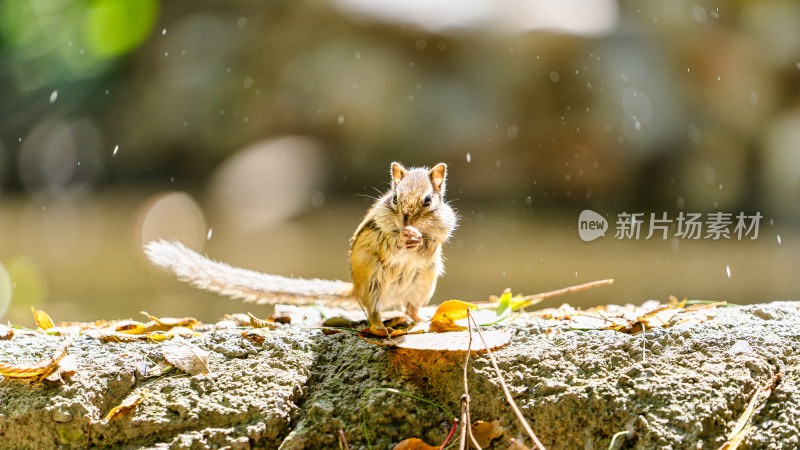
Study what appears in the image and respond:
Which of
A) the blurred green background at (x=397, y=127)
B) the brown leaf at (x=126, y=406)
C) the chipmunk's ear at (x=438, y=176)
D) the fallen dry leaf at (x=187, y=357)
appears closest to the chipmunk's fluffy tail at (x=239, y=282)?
the chipmunk's ear at (x=438, y=176)

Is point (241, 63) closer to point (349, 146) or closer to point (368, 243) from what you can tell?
point (349, 146)

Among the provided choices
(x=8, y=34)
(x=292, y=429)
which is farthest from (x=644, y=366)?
(x=8, y=34)

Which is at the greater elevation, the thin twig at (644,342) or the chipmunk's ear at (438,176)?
the chipmunk's ear at (438,176)

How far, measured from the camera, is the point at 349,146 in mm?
9992

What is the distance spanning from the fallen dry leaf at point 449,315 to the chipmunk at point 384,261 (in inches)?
13.8

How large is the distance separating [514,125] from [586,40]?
56.8 inches

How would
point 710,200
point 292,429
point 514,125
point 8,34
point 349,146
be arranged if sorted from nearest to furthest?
point 292,429, point 710,200, point 514,125, point 349,146, point 8,34

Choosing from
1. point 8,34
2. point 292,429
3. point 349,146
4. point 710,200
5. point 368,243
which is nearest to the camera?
point 292,429

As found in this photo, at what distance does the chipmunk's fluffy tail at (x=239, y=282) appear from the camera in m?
3.05

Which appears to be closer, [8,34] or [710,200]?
[710,200]

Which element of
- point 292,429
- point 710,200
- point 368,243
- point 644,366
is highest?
point 710,200

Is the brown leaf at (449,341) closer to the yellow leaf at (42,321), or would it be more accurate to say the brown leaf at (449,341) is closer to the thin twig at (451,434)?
the thin twig at (451,434)

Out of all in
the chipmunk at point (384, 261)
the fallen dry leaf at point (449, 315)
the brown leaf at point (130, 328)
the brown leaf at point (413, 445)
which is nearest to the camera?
the brown leaf at point (413, 445)

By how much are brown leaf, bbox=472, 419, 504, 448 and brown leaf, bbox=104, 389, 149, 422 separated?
2.93 ft
